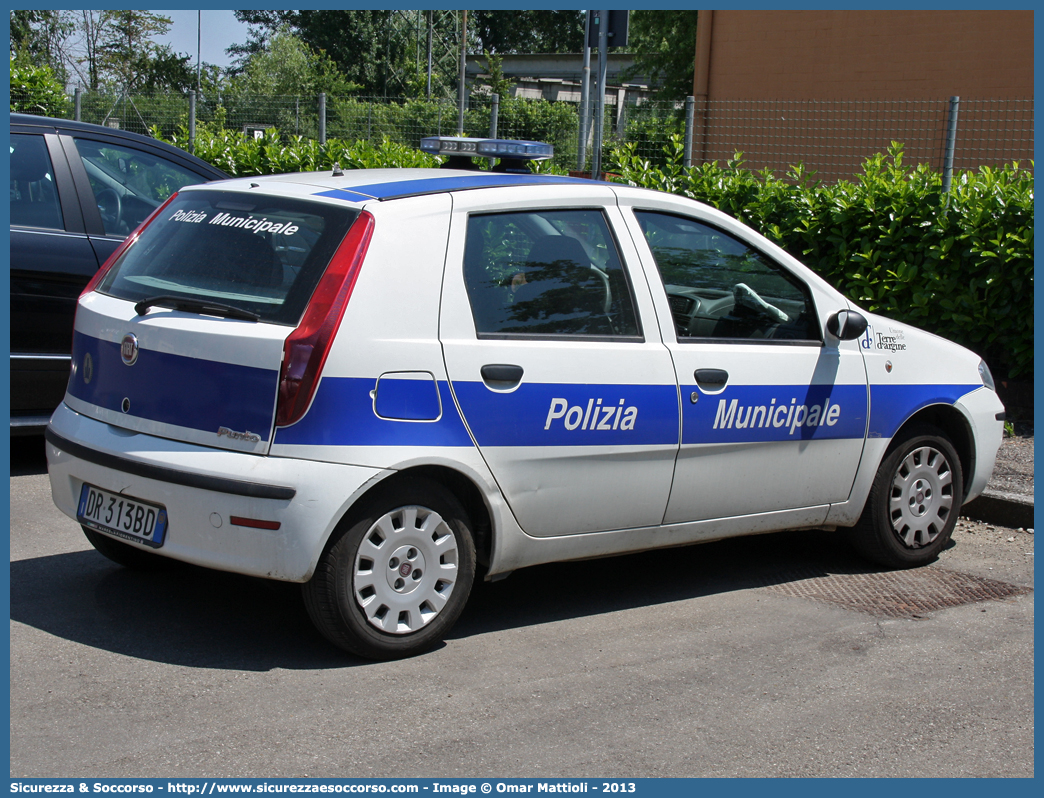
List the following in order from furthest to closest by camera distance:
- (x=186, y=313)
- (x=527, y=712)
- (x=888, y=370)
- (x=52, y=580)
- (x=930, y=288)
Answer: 1. (x=930, y=288)
2. (x=888, y=370)
3. (x=52, y=580)
4. (x=186, y=313)
5. (x=527, y=712)

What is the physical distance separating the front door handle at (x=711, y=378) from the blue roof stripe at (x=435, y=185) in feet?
2.93

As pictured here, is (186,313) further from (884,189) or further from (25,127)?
(884,189)

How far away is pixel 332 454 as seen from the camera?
3.64 meters

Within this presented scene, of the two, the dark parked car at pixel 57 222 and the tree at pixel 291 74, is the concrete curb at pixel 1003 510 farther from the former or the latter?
the tree at pixel 291 74

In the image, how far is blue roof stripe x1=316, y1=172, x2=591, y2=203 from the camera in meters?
3.99

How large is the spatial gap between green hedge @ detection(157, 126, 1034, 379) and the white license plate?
610 centimetres

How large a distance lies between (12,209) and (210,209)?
8.46 feet

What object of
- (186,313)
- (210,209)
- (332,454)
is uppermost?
(210,209)

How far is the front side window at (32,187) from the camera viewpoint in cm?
618

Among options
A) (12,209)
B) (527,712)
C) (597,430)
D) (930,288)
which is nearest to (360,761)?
(527,712)

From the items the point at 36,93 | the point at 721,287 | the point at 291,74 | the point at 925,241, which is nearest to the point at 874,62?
the point at 925,241

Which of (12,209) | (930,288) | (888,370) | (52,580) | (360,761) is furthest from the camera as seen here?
(930,288)

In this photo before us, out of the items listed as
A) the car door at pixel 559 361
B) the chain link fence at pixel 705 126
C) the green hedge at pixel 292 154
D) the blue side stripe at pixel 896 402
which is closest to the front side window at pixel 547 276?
the car door at pixel 559 361

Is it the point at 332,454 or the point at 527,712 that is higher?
the point at 332,454
